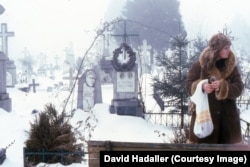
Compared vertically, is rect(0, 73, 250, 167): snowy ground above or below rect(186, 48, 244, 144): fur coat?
below

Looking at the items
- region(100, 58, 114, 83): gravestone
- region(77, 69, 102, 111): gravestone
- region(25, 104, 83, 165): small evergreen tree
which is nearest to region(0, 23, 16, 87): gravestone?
region(100, 58, 114, 83): gravestone

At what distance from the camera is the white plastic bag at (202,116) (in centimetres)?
309

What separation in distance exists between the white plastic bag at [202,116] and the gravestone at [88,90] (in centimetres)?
847

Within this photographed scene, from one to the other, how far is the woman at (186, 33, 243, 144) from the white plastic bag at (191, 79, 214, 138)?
36 millimetres

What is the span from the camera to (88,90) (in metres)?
11.6

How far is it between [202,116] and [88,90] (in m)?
8.65

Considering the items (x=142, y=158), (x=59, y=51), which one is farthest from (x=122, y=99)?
(x=59, y=51)

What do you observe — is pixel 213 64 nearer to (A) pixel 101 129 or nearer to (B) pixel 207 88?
(B) pixel 207 88

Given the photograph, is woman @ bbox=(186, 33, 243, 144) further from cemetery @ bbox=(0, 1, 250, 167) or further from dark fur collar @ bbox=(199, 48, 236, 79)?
cemetery @ bbox=(0, 1, 250, 167)

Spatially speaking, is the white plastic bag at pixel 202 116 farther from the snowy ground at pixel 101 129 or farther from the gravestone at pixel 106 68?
the gravestone at pixel 106 68

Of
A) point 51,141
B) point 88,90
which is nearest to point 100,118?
point 88,90

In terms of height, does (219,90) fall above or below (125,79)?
below

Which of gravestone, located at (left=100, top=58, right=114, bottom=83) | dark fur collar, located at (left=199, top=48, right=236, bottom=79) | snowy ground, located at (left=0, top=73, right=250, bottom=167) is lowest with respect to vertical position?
snowy ground, located at (left=0, top=73, right=250, bottom=167)

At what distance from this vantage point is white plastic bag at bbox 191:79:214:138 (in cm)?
309
